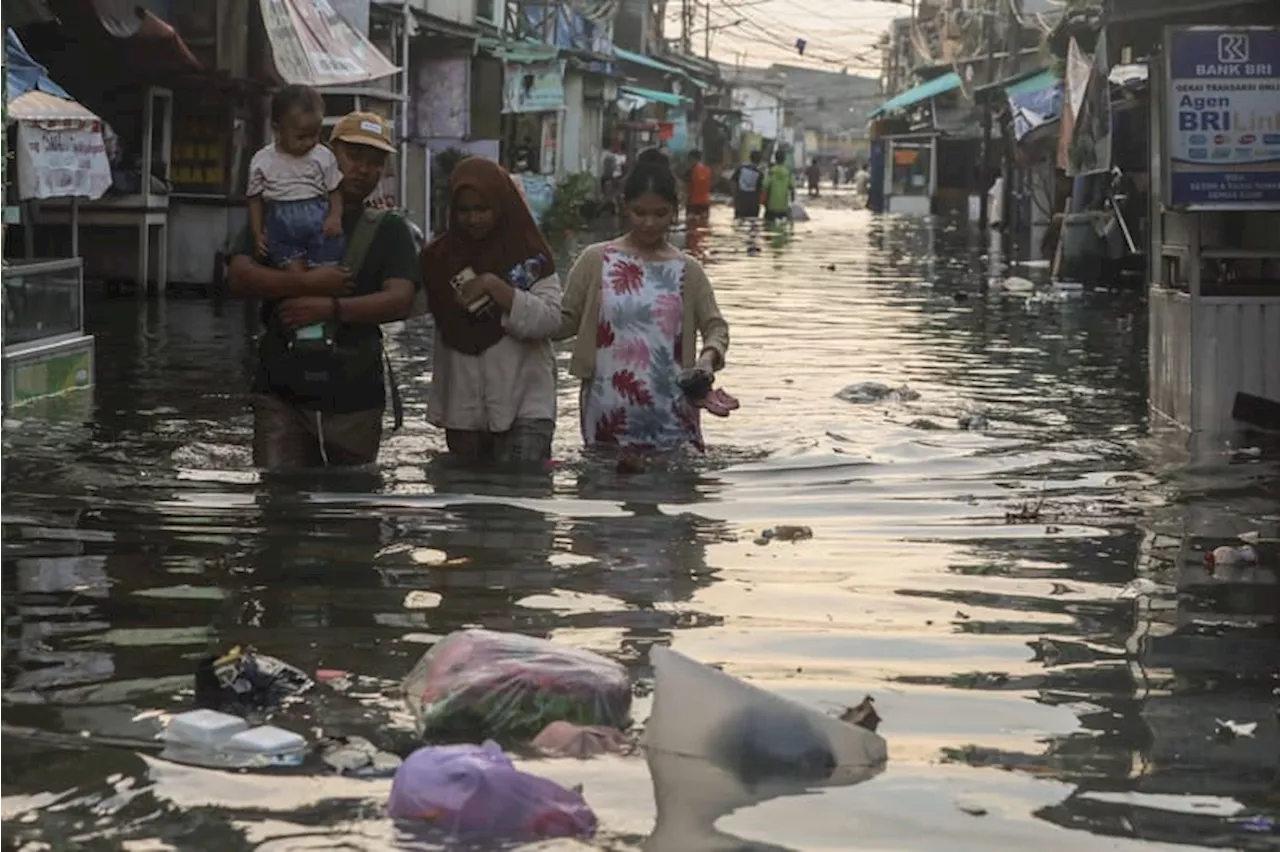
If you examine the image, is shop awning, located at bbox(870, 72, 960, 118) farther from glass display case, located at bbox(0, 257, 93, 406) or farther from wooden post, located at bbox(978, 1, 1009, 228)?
glass display case, located at bbox(0, 257, 93, 406)

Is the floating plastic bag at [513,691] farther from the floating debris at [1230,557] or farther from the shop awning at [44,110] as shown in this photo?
the shop awning at [44,110]

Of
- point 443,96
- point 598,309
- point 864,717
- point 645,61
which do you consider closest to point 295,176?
point 598,309

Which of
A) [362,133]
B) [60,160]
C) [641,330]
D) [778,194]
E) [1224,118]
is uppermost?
[778,194]

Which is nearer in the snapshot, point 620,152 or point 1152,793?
point 1152,793

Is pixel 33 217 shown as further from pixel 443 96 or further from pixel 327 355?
pixel 443 96

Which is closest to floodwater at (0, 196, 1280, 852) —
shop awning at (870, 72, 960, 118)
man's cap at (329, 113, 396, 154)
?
man's cap at (329, 113, 396, 154)

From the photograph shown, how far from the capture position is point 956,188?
58938mm

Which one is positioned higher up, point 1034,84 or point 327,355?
point 1034,84

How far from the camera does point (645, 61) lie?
187 feet

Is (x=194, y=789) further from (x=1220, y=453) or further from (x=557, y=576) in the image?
(x=1220, y=453)

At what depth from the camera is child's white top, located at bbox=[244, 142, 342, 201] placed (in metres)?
7.52

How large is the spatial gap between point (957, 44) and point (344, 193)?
60638 millimetres

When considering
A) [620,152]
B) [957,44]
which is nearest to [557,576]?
[620,152]

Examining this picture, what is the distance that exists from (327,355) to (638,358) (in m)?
1.18
